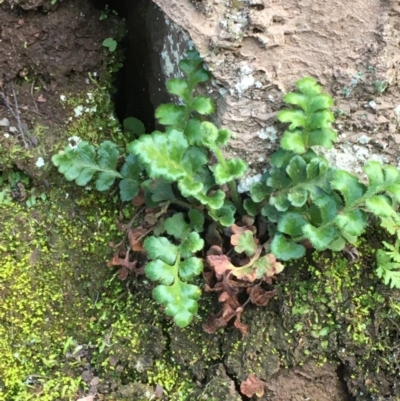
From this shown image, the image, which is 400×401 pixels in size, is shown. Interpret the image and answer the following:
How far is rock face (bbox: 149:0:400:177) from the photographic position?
217 cm

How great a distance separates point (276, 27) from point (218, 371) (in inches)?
54.9

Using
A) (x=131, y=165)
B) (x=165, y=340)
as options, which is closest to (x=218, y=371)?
(x=165, y=340)

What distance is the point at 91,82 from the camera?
8.62ft

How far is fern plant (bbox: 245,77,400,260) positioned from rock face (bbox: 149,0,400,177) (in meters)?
0.11

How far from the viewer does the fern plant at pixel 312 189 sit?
2107 millimetres

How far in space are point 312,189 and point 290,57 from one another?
0.53 metres

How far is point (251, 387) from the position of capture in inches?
91.4

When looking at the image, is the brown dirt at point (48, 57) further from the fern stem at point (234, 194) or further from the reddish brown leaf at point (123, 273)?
the fern stem at point (234, 194)

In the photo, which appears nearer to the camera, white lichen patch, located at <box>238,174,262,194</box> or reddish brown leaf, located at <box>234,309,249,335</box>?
reddish brown leaf, located at <box>234,309,249,335</box>

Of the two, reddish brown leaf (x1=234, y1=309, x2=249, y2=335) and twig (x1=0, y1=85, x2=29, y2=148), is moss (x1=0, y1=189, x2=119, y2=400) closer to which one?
twig (x1=0, y1=85, x2=29, y2=148)

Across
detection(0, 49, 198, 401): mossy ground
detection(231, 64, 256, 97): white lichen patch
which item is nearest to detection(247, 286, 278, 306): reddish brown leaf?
detection(0, 49, 198, 401): mossy ground

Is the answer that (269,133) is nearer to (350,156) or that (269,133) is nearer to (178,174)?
(350,156)

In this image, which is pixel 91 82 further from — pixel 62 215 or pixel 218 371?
pixel 218 371

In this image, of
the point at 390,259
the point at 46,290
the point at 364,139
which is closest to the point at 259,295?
the point at 390,259
